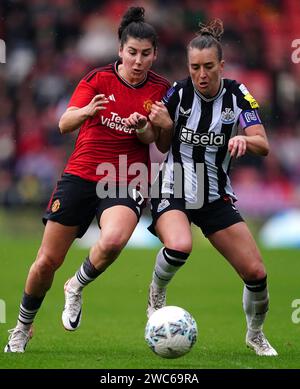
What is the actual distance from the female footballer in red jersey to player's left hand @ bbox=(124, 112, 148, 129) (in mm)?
42

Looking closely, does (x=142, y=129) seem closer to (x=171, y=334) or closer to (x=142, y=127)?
(x=142, y=127)

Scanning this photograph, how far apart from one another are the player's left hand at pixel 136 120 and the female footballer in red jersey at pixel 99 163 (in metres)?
0.04

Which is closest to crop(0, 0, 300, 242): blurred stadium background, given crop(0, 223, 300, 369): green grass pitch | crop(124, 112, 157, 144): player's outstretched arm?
crop(0, 223, 300, 369): green grass pitch

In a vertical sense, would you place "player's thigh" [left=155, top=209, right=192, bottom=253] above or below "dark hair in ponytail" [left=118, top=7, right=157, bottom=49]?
below

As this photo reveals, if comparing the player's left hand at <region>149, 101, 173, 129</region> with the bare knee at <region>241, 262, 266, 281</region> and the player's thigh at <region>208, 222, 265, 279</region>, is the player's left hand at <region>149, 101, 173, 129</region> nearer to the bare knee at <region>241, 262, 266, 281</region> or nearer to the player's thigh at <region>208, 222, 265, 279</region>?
the player's thigh at <region>208, 222, 265, 279</region>

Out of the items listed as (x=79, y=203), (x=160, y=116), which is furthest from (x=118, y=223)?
(x=160, y=116)

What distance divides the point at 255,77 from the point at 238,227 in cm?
1489

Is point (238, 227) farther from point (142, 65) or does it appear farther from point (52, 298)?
point (52, 298)

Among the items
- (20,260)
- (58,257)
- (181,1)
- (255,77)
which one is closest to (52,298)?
(20,260)

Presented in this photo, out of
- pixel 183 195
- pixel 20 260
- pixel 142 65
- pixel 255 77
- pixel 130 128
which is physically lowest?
pixel 20 260

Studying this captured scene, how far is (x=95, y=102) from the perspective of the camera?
7.09 m

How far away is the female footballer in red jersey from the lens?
7.26 meters

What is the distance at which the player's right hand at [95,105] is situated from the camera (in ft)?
23.2

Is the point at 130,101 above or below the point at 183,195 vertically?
above
